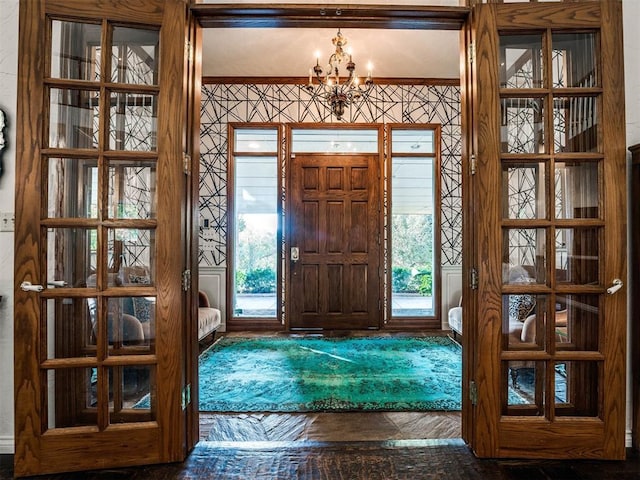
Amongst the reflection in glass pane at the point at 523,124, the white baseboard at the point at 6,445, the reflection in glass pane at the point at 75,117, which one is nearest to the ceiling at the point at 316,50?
the reflection in glass pane at the point at 523,124

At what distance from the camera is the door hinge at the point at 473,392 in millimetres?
1849

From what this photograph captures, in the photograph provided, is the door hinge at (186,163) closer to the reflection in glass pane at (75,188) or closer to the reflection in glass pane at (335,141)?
the reflection in glass pane at (75,188)

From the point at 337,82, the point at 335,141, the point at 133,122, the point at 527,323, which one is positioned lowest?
the point at 527,323

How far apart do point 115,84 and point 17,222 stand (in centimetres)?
80

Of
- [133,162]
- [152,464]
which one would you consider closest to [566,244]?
[133,162]

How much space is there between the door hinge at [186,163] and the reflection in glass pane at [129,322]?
670mm

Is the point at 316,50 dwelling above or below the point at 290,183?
above

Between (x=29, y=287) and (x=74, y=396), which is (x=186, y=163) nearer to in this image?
(x=29, y=287)

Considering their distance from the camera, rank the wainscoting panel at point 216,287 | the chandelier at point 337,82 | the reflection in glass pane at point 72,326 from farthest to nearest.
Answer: the wainscoting panel at point 216,287
the chandelier at point 337,82
the reflection in glass pane at point 72,326

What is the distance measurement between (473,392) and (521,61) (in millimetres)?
1739

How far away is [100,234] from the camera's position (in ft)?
5.81

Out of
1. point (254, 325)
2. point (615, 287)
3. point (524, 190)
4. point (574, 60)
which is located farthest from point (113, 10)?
point (254, 325)

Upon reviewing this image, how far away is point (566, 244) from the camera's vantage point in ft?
6.12

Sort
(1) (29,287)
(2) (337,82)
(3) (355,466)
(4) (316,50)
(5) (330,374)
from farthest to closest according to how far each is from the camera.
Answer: (4) (316,50) → (2) (337,82) → (5) (330,374) → (3) (355,466) → (1) (29,287)
